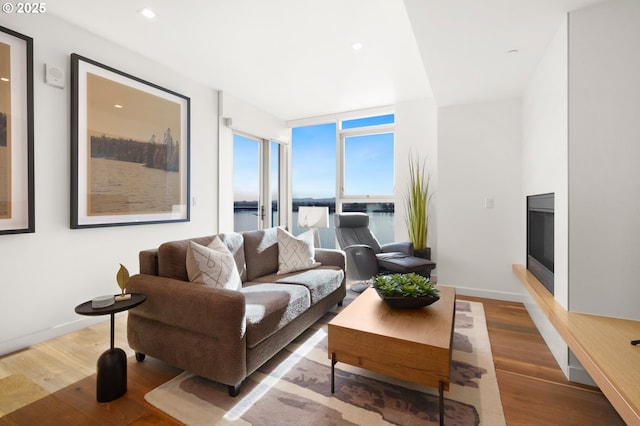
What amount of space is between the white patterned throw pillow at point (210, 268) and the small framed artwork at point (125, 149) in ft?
4.28

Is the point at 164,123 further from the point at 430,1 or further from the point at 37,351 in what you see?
the point at 430,1

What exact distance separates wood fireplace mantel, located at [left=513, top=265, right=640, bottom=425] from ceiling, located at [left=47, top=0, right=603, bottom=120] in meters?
1.94

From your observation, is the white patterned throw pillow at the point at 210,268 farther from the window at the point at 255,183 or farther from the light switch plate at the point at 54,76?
the window at the point at 255,183

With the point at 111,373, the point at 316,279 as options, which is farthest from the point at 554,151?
the point at 111,373

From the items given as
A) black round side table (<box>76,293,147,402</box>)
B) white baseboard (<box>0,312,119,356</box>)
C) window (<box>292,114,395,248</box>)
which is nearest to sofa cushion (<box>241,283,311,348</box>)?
black round side table (<box>76,293,147,402</box>)

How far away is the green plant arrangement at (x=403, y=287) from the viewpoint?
6.26 feet

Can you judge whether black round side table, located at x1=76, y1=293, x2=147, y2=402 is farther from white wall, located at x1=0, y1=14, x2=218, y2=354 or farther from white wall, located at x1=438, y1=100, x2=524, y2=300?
white wall, located at x1=438, y1=100, x2=524, y2=300

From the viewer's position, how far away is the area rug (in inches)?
59.4

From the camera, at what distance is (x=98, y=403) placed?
5.38 ft

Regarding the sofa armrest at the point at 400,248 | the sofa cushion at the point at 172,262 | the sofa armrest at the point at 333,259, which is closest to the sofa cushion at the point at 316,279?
the sofa armrest at the point at 333,259

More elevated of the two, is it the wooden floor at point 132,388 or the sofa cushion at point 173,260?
the sofa cushion at point 173,260

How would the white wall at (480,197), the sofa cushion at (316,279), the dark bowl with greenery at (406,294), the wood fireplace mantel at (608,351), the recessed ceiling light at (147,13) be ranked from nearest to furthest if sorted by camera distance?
the wood fireplace mantel at (608,351) < the dark bowl with greenery at (406,294) < the recessed ceiling light at (147,13) < the sofa cushion at (316,279) < the white wall at (480,197)

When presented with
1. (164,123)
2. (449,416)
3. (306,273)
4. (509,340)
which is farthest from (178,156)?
(509,340)

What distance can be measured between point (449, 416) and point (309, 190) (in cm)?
420
